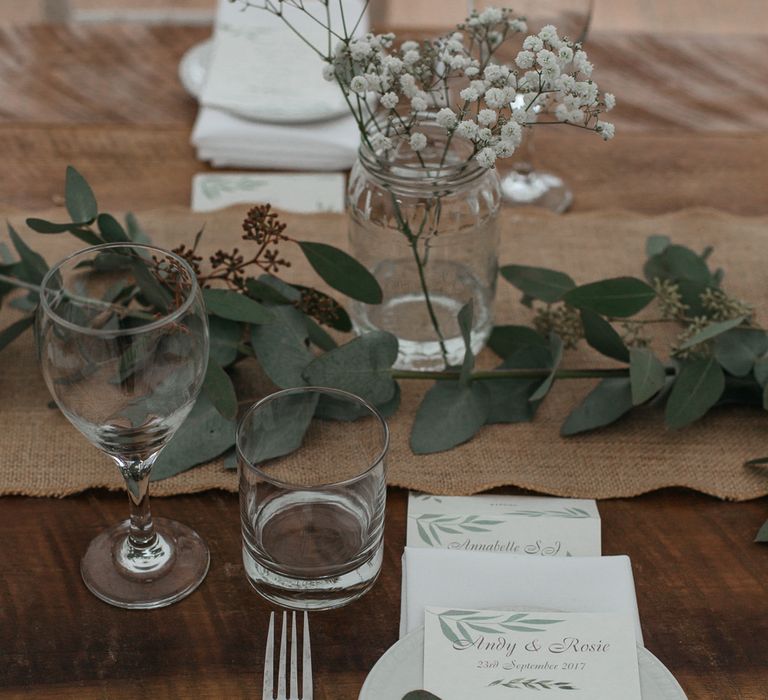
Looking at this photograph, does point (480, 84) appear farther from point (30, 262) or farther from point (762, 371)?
point (30, 262)

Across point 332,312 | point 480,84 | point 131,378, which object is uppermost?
point 480,84

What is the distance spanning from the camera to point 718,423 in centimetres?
103

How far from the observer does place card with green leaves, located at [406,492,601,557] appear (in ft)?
2.97

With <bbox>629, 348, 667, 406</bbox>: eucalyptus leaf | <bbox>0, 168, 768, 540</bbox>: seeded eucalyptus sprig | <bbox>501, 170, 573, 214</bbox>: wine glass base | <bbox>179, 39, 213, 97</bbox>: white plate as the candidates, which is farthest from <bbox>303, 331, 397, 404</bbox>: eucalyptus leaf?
<bbox>179, 39, 213, 97</bbox>: white plate

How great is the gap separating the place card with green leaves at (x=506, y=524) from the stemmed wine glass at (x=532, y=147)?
49 cm

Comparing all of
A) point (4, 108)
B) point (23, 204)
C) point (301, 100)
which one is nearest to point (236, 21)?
point (301, 100)

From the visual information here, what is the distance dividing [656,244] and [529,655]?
566mm

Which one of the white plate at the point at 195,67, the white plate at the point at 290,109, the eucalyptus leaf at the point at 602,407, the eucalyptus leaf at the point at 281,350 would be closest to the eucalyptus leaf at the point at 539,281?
the eucalyptus leaf at the point at 602,407

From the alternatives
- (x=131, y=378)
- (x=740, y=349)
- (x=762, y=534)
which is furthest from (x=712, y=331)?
(x=131, y=378)

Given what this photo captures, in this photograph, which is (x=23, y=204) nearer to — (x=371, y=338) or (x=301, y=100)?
(x=301, y=100)

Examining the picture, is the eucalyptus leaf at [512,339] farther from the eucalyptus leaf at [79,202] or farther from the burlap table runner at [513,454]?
the eucalyptus leaf at [79,202]

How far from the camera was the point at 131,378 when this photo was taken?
739 mm

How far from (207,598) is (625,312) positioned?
462 millimetres

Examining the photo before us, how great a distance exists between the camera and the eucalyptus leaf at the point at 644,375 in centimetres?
95
